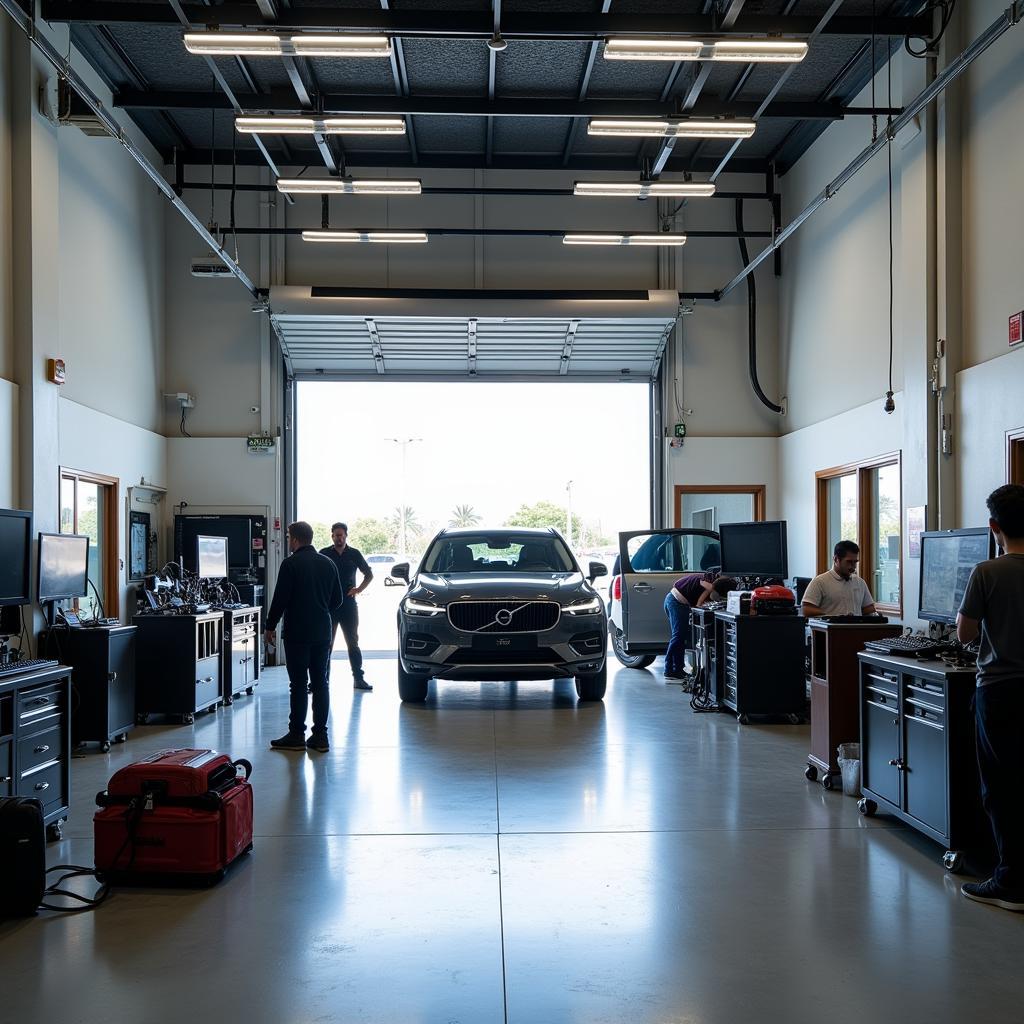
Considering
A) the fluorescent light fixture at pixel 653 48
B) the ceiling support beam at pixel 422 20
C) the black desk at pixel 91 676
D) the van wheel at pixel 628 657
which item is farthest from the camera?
the van wheel at pixel 628 657

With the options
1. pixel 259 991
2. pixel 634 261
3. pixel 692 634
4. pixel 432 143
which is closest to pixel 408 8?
pixel 432 143

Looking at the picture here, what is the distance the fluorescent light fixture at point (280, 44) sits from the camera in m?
6.89

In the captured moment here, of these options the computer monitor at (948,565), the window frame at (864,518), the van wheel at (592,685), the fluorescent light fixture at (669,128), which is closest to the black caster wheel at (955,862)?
the computer monitor at (948,565)

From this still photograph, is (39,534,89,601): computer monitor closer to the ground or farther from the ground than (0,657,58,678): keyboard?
farther from the ground

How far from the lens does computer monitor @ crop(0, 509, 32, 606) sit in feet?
18.5

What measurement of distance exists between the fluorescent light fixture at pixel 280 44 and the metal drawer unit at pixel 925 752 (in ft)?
17.2

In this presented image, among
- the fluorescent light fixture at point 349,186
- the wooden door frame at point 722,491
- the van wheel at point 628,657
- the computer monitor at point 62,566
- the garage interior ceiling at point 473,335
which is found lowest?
the van wheel at point 628,657

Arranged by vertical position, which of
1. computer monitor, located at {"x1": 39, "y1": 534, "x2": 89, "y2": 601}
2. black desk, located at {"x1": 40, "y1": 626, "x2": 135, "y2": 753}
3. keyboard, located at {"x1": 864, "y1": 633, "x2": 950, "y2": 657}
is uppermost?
computer monitor, located at {"x1": 39, "y1": 534, "x2": 89, "y2": 601}

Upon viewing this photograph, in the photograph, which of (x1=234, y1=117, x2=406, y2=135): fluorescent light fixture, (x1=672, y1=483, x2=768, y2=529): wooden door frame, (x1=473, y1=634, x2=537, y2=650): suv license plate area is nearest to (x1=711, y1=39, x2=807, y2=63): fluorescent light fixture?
(x1=234, y1=117, x2=406, y2=135): fluorescent light fixture

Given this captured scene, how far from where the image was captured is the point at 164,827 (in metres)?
4.19

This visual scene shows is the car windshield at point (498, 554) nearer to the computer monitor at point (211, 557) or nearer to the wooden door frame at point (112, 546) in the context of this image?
the computer monitor at point (211, 557)

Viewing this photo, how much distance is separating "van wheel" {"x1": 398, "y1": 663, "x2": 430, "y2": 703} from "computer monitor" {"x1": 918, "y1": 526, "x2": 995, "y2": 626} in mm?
4878

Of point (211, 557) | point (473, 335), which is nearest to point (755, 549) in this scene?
point (211, 557)

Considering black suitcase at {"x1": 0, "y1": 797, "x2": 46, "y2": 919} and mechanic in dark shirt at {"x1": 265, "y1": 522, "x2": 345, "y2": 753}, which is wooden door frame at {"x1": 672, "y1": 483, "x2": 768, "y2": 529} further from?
black suitcase at {"x1": 0, "y1": 797, "x2": 46, "y2": 919}
